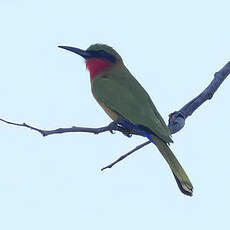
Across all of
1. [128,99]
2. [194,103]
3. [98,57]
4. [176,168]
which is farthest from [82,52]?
[176,168]

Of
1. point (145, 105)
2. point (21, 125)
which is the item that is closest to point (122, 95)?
point (145, 105)

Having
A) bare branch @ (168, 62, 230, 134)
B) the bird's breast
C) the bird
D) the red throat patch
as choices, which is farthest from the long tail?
the red throat patch

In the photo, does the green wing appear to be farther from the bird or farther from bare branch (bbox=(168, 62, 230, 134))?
bare branch (bbox=(168, 62, 230, 134))

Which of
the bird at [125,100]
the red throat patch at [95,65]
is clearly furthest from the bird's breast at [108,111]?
the red throat patch at [95,65]

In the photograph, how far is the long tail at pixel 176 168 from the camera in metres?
5.64

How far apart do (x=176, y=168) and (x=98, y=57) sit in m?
2.75

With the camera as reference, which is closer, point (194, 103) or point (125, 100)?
point (194, 103)

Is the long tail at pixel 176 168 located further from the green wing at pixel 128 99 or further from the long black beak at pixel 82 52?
the long black beak at pixel 82 52

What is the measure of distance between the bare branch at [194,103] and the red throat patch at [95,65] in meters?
2.16

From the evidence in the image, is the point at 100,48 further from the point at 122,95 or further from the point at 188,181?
the point at 188,181

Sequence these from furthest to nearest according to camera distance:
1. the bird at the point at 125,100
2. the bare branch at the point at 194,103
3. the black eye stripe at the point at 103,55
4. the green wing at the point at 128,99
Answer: the black eye stripe at the point at 103,55 → the green wing at the point at 128,99 → the bird at the point at 125,100 → the bare branch at the point at 194,103

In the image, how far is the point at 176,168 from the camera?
597cm

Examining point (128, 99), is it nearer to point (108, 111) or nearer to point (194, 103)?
point (108, 111)

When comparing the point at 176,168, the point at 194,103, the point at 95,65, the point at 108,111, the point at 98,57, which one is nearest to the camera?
the point at 176,168
